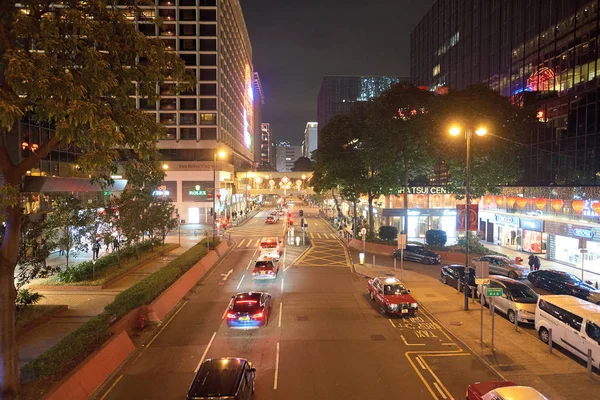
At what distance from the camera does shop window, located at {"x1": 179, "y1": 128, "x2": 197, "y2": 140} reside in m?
70.6

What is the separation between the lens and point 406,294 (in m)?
20.6

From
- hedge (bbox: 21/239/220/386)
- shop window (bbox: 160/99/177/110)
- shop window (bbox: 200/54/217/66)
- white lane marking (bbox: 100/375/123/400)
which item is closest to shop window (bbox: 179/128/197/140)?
shop window (bbox: 160/99/177/110)

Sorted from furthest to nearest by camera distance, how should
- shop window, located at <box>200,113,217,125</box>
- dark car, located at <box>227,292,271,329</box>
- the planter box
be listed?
1. shop window, located at <box>200,113,217,125</box>
2. dark car, located at <box>227,292,271,329</box>
3. the planter box

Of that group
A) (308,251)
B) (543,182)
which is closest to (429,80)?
(543,182)

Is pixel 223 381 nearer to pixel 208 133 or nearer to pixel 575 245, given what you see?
pixel 575 245

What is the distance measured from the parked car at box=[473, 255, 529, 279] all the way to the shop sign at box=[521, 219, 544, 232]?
8.68 m

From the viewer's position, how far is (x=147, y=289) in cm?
1909

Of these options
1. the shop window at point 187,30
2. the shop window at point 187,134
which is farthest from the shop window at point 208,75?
the shop window at point 187,134

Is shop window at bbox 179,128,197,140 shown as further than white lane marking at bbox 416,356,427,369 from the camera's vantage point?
Yes

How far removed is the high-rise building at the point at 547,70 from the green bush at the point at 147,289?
31.8 m

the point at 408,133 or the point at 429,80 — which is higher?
the point at 429,80

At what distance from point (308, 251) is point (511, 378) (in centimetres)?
2827

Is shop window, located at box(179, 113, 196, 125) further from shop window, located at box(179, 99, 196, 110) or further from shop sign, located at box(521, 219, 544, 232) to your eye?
shop sign, located at box(521, 219, 544, 232)

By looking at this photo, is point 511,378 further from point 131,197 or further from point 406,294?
point 131,197
